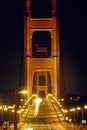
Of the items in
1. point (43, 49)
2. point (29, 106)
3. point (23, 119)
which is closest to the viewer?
point (23, 119)

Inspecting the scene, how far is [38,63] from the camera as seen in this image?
1492 inches

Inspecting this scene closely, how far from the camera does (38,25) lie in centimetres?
3788

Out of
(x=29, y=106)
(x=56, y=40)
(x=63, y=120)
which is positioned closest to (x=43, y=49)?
(x=56, y=40)

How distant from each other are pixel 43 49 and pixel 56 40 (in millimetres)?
7183

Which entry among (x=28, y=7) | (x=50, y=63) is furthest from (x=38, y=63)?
(x=28, y=7)

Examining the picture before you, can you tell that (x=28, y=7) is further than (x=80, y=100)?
No

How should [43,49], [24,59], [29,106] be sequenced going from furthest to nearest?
1. [43,49]
2. [24,59]
3. [29,106]

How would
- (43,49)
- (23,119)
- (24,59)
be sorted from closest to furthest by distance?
1. (23,119)
2. (24,59)
3. (43,49)

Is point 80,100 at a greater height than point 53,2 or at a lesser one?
lesser

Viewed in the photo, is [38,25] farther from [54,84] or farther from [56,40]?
[54,84]

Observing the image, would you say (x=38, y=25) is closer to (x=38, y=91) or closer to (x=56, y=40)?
(x=56, y=40)

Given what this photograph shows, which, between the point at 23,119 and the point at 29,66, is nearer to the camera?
the point at 23,119

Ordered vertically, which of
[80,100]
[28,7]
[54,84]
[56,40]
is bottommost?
[80,100]

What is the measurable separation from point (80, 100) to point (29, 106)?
12684 mm
